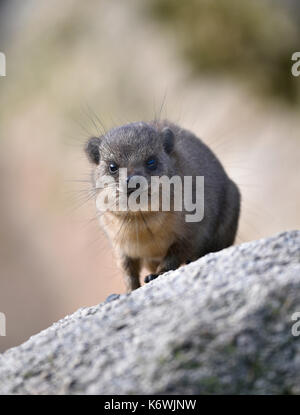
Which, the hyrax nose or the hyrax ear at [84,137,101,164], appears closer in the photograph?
the hyrax nose

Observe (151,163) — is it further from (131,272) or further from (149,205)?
(131,272)

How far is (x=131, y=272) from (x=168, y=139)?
1392 millimetres

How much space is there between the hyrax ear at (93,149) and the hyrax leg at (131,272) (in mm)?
1033

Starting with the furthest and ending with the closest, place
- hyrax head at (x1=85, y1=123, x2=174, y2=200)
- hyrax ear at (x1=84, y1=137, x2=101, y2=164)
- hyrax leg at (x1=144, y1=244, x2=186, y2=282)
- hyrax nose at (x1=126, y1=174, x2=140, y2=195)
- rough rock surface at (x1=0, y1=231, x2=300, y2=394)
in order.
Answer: hyrax ear at (x1=84, y1=137, x2=101, y2=164), hyrax leg at (x1=144, y1=244, x2=186, y2=282), hyrax head at (x1=85, y1=123, x2=174, y2=200), hyrax nose at (x1=126, y1=174, x2=140, y2=195), rough rock surface at (x1=0, y1=231, x2=300, y2=394)

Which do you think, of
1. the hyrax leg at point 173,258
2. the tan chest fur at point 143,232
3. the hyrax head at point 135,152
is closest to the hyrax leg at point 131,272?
the tan chest fur at point 143,232

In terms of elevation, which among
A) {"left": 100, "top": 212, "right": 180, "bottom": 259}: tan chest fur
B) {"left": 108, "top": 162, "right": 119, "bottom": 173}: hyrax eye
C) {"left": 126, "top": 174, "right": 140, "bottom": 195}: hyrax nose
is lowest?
{"left": 100, "top": 212, "right": 180, "bottom": 259}: tan chest fur

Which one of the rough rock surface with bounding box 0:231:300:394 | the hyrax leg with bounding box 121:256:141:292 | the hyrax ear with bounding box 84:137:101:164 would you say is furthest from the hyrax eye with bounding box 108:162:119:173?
the rough rock surface with bounding box 0:231:300:394

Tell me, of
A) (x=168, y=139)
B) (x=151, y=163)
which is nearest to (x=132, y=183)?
(x=151, y=163)

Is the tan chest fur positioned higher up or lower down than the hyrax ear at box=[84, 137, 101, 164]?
lower down

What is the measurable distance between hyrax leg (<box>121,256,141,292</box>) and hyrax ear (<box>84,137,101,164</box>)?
1033mm

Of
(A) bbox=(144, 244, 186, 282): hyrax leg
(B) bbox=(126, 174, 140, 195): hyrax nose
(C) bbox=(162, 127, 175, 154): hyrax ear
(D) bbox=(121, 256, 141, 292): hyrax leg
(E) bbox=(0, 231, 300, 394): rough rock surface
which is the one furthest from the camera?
(D) bbox=(121, 256, 141, 292): hyrax leg

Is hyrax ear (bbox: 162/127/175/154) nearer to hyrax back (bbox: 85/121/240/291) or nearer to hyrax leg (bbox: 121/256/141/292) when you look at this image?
hyrax back (bbox: 85/121/240/291)

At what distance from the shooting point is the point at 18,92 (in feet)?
57.3

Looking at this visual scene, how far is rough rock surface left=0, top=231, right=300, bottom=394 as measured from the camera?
314 centimetres
